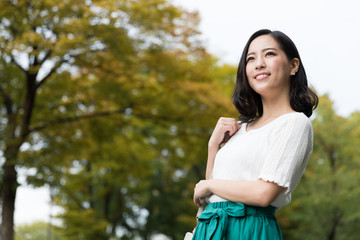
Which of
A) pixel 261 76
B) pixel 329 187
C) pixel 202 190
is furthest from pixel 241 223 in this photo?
pixel 329 187

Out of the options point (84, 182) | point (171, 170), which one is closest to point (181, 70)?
point (84, 182)

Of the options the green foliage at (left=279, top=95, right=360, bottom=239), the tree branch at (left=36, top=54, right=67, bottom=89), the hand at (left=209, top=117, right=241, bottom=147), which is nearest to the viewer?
the hand at (left=209, top=117, right=241, bottom=147)

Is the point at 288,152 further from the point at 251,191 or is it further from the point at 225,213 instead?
the point at 225,213

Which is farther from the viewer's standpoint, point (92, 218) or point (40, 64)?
point (92, 218)

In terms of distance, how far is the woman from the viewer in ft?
5.58

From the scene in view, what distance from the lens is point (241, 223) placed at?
69.6 inches

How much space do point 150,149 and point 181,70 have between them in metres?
4.34

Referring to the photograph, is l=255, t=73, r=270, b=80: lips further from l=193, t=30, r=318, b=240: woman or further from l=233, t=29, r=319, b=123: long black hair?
l=233, t=29, r=319, b=123: long black hair

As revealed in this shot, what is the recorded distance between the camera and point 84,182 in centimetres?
1666

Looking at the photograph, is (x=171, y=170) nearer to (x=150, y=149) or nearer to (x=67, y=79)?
(x=150, y=149)

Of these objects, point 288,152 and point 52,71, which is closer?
point 288,152

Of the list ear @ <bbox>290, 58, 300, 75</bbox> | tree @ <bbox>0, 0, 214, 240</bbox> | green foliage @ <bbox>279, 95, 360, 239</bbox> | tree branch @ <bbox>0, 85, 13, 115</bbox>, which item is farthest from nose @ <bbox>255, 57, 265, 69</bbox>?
green foliage @ <bbox>279, 95, 360, 239</bbox>

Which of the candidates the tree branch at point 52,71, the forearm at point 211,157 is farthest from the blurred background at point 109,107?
the forearm at point 211,157

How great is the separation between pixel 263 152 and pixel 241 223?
0.28m
